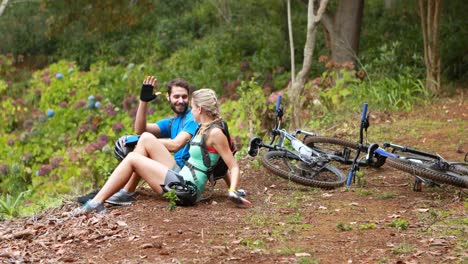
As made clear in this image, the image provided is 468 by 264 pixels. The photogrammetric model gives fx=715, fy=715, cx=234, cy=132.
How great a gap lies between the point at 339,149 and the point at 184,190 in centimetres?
260

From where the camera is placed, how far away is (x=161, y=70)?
17.4 m

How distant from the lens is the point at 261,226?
5.41 meters

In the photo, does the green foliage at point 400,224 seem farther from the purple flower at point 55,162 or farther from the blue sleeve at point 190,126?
the purple flower at point 55,162

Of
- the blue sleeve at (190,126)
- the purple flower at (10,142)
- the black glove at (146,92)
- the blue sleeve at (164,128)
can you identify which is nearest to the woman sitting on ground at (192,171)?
the blue sleeve at (190,126)

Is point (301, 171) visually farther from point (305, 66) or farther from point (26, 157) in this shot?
point (26, 157)

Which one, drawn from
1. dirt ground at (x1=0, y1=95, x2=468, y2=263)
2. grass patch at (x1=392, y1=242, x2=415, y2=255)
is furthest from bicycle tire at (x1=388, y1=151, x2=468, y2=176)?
grass patch at (x1=392, y1=242, x2=415, y2=255)

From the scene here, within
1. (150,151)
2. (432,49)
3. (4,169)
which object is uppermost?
(432,49)

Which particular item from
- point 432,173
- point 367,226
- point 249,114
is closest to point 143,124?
point 367,226

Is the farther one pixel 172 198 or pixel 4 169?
pixel 4 169

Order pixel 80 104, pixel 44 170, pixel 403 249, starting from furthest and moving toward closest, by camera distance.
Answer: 1. pixel 80 104
2. pixel 44 170
3. pixel 403 249

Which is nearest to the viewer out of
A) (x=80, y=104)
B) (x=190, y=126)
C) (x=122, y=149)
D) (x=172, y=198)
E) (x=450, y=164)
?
(x=172, y=198)

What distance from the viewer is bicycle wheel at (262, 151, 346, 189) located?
6934 mm

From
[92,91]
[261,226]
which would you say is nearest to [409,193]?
[261,226]

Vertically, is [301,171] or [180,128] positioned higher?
[180,128]
